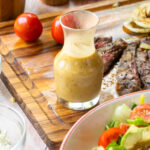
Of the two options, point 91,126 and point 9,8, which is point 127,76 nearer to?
point 91,126

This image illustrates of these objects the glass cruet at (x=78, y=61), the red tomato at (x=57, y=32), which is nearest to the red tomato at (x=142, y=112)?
the glass cruet at (x=78, y=61)

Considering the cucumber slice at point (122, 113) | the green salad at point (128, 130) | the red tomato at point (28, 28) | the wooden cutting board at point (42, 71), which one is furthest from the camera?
the red tomato at point (28, 28)

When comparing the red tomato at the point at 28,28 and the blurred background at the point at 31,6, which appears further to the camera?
the blurred background at the point at 31,6

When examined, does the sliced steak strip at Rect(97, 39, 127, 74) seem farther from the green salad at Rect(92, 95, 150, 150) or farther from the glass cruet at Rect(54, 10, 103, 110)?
the green salad at Rect(92, 95, 150, 150)

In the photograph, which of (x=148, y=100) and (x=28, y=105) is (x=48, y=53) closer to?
(x=28, y=105)

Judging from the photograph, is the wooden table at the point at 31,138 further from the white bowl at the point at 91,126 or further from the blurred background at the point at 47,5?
the blurred background at the point at 47,5
